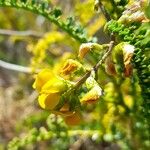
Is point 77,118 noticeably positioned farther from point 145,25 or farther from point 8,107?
point 8,107

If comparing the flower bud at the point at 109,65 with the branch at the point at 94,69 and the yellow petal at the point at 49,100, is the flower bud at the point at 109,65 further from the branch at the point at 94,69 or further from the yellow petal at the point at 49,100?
the yellow petal at the point at 49,100

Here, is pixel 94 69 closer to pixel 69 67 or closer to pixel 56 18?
pixel 69 67

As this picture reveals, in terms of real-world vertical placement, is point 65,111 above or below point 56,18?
below

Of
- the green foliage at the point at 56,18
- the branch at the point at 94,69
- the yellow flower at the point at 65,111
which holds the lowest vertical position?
the yellow flower at the point at 65,111

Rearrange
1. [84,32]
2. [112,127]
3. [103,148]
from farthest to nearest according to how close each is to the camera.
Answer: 1. [103,148]
2. [112,127]
3. [84,32]

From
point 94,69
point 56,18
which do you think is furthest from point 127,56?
point 56,18

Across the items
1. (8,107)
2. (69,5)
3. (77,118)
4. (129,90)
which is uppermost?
(69,5)

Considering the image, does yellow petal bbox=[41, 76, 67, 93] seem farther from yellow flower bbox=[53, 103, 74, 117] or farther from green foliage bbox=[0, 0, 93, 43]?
green foliage bbox=[0, 0, 93, 43]

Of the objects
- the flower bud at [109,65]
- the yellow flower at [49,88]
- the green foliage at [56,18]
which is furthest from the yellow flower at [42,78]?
the green foliage at [56,18]

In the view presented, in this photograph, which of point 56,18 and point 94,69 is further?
point 56,18

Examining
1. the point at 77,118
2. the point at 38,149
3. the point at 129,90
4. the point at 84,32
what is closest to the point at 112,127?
the point at 129,90

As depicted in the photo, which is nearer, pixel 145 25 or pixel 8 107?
pixel 145 25
